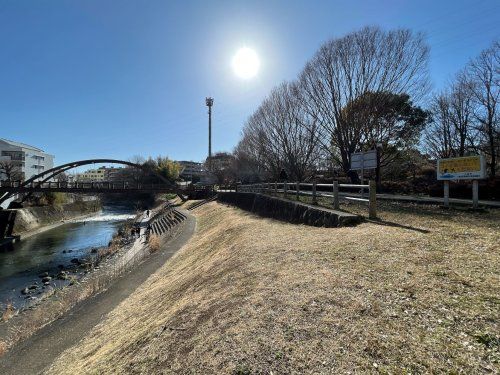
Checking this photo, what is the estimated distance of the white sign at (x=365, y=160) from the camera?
45.4 ft

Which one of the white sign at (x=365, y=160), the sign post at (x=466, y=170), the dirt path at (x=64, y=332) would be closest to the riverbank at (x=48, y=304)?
the dirt path at (x=64, y=332)

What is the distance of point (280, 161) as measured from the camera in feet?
130

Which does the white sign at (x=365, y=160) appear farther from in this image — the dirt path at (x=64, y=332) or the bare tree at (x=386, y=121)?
the bare tree at (x=386, y=121)

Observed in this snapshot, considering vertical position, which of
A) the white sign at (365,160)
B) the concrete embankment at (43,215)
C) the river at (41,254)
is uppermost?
the white sign at (365,160)

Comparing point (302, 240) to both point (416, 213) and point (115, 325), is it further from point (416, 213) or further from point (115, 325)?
point (115, 325)

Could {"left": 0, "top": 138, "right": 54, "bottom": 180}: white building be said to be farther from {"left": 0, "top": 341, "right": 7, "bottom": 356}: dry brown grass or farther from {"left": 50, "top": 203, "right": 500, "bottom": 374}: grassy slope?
{"left": 50, "top": 203, "right": 500, "bottom": 374}: grassy slope

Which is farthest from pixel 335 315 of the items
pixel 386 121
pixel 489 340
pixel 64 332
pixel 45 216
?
pixel 45 216

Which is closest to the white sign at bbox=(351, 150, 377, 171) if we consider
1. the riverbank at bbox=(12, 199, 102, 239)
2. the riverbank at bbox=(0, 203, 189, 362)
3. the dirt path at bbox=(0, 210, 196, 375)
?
the dirt path at bbox=(0, 210, 196, 375)

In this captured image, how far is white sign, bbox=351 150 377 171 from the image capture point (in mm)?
13852

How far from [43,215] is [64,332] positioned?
170ft

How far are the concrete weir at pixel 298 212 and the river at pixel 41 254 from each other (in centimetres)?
1343

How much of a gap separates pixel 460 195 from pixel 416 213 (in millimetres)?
7396

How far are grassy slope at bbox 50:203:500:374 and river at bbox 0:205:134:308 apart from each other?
14470mm

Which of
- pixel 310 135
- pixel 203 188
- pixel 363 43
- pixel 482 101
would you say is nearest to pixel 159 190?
pixel 203 188
